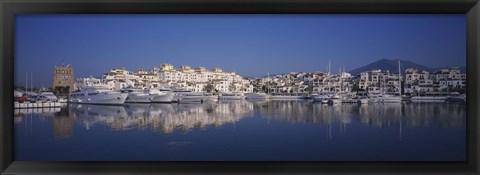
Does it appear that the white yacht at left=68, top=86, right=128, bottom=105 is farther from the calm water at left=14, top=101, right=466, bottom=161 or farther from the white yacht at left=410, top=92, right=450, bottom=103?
the white yacht at left=410, top=92, right=450, bottom=103

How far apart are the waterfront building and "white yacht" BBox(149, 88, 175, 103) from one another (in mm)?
546

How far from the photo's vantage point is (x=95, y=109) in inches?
117

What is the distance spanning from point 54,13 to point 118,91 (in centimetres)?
70

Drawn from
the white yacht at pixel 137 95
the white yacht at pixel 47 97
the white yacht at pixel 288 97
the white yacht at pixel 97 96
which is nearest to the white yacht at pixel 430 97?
the white yacht at pixel 288 97

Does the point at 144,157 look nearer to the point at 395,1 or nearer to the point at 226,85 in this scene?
the point at 226,85

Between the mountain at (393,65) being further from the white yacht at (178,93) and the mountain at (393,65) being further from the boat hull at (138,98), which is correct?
the boat hull at (138,98)

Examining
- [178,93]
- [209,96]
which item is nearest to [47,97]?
[178,93]

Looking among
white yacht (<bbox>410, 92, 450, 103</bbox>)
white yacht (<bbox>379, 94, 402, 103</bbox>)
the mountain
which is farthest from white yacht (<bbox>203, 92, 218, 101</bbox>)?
white yacht (<bbox>410, 92, 450, 103</bbox>)

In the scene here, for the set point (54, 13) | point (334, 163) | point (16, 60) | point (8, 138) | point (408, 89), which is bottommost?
point (334, 163)

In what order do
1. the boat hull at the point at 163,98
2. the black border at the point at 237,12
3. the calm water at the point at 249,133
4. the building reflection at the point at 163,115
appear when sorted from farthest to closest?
the boat hull at the point at 163,98 < the building reflection at the point at 163,115 < the calm water at the point at 249,133 < the black border at the point at 237,12

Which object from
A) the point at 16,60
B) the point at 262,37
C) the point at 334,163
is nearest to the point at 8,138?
the point at 16,60

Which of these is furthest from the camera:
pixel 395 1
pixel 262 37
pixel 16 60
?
pixel 262 37

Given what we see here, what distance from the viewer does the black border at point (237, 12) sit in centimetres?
255

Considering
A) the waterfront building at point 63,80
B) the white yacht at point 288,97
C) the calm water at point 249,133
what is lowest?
the calm water at point 249,133
